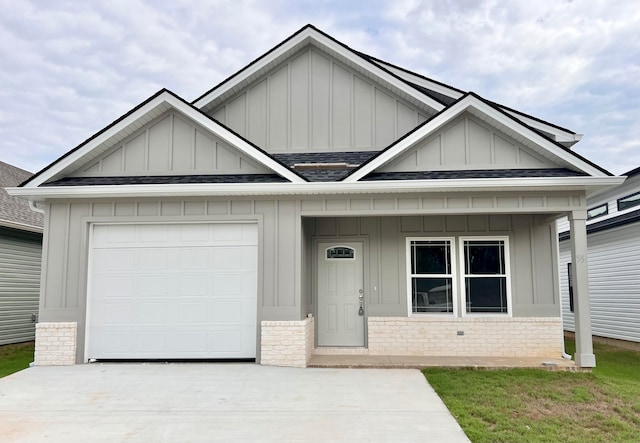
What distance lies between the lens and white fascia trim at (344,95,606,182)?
331 inches

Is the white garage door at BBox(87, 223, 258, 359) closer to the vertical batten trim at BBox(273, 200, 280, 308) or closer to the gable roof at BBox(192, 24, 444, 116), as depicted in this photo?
the vertical batten trim at BBox(273, 200, 280, 308)

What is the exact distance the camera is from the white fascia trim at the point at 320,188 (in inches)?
319

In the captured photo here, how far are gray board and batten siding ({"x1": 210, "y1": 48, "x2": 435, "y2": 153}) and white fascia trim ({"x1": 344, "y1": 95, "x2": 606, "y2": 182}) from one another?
1.98m

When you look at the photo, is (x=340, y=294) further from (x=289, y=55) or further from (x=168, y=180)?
(x=289, y=55)

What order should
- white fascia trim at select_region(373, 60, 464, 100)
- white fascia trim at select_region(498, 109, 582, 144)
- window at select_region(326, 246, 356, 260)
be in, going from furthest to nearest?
white fascia trim at select_region(373, 60, 464, 100), white fascia trim at select_region(498, 109, 582, 144), window at select_region(326, 246, 356, 260)

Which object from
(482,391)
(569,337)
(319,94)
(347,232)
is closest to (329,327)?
(347,232)

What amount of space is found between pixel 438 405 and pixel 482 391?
1046mm

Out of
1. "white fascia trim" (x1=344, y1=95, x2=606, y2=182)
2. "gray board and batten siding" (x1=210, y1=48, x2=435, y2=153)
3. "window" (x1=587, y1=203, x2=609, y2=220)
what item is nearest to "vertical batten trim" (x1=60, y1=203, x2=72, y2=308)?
"gray board and batten siding" (x1=210, y1=48, x2=435, y2=153)

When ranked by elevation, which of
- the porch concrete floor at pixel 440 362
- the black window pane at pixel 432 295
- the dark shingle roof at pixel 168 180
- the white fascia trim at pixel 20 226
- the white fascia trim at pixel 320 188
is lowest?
the porch concrete floor at pixel 440 362

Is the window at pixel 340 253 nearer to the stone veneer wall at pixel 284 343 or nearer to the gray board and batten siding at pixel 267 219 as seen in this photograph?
the gray board and batten siding at pixel 267 219

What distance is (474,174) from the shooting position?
27.8ft

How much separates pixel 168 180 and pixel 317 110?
396cm

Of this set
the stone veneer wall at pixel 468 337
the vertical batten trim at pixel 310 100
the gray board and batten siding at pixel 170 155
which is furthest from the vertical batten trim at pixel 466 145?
the gray board and batten siding at pixel 170 155

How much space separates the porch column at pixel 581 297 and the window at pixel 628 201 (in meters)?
7.43
